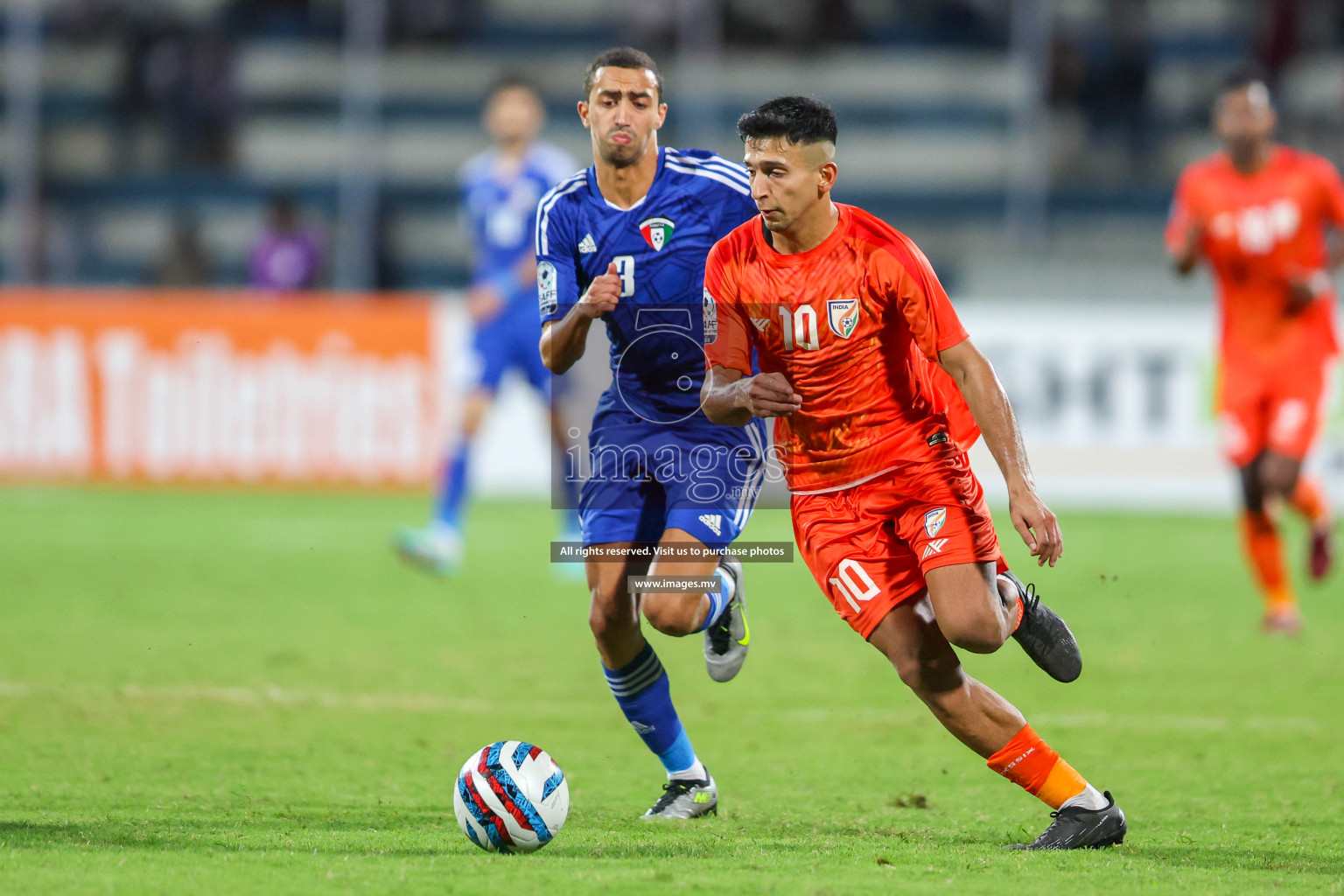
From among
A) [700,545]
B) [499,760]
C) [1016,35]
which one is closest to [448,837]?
[499,760]

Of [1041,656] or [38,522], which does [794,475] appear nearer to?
[1041,656]

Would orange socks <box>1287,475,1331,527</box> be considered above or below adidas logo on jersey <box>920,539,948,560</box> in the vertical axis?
below

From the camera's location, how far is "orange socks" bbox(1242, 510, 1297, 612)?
8977 millimetres

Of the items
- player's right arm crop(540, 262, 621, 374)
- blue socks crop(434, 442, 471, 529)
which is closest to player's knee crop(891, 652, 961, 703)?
player's right arm crop(540, 262, 621, 374)

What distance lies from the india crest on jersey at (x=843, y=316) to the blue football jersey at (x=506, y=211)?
6.20 m

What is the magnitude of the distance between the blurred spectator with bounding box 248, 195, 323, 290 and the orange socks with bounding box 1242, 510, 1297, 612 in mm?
10167

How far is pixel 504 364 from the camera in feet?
36.2

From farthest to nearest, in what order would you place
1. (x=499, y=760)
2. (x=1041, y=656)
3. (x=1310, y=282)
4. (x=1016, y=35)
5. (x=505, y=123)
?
(x=1016, y=35) → (x=505, y=123) → (x=1310, y=282) → (x=1041, y=656) → (x=499, y=760)

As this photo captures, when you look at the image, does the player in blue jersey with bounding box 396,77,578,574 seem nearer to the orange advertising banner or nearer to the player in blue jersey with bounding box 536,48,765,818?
the orange advertising banner

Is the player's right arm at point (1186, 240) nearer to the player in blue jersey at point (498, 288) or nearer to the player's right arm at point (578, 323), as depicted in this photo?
the player in blue jersey at point (498, 288)

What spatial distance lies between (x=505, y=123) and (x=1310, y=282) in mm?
4937

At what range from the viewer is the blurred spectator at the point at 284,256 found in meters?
16.2

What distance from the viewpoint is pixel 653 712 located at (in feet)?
17.2

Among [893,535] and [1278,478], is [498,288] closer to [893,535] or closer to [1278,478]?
[1278,478]
